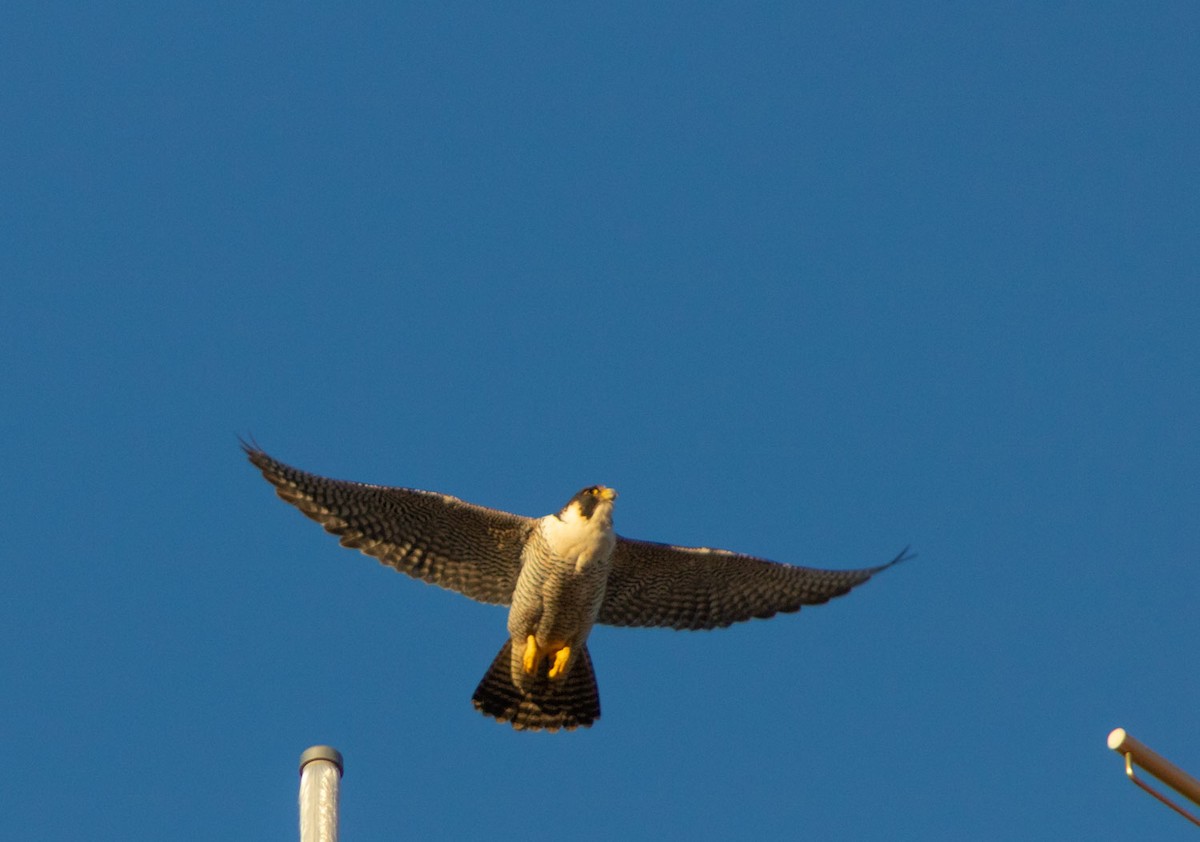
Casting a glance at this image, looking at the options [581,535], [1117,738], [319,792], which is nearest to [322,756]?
[319,792]

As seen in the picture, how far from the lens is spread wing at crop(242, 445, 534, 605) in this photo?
14887 millimetres

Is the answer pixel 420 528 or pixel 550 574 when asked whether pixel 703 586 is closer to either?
pixel 550 574

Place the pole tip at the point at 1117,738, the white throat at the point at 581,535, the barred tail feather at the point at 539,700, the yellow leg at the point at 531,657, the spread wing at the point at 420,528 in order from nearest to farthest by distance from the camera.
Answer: the pole tip at the point at 1117,738 → the white throat at the point at 581,535 → the spread wing at the point at 420,528 → the yellow leg at the point at 531,657 → the barred tail feather at the point at 539,700

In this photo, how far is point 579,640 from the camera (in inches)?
606

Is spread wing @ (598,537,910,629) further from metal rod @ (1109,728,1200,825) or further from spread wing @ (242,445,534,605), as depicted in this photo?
metal rod @ (1109,728,1200,825)

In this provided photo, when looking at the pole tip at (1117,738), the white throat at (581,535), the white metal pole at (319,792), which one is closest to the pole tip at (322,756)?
the white metal pole at (319,792)

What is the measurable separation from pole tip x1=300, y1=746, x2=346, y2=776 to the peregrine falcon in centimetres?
702

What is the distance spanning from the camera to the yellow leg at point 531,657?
15.4 metres

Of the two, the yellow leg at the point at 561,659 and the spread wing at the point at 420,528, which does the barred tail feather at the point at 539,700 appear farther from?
the spread wing at the point at 420,528

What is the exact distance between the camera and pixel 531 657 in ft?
50.9

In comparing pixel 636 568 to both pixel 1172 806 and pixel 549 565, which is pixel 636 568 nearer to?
pixel 549 565

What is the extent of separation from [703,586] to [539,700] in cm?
167

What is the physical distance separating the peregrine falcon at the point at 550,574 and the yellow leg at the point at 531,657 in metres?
0.01

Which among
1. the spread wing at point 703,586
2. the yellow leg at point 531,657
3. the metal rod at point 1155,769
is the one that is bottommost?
the metal rod at point 1155,769
